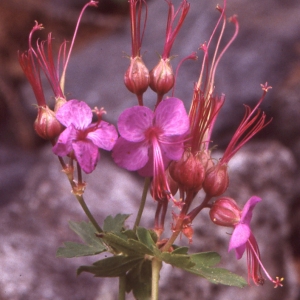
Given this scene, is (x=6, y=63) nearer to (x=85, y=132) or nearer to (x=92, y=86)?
(x=92, y=86)

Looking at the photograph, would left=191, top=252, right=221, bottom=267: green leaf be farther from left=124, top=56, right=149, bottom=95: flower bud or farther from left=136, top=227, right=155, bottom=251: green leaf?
left=124, top=56, right=149, bottom=95: flower bud

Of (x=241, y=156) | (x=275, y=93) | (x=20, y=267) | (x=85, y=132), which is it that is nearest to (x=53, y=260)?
(x=20, y=267)

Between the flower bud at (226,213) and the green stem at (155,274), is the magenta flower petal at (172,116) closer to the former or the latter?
the flower bud at (226,213)

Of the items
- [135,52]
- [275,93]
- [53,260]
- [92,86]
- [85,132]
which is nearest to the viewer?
[85,132]

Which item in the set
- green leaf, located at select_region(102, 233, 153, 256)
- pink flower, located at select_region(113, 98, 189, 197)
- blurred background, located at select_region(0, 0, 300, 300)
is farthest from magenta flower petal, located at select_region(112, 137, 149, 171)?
blurred background, located at select_region(0, 0, 300, 300)

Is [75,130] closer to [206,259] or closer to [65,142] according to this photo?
[65,142]
